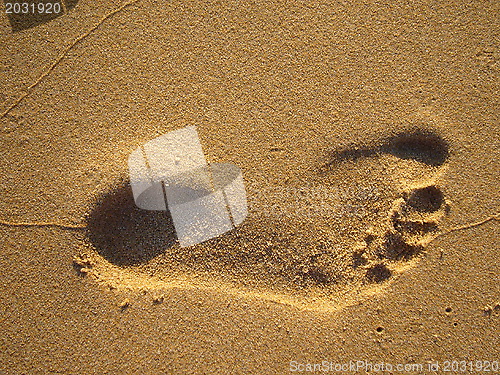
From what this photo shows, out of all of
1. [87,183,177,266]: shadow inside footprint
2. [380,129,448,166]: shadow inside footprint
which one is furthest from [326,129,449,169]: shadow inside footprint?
[87,183,177,266]: shadow inside footprint

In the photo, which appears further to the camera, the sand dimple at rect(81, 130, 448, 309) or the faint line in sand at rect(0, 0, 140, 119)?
the faint line in sand at rect(0, 0, 140, 119)

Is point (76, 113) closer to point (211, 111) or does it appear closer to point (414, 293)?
point (211, 111)

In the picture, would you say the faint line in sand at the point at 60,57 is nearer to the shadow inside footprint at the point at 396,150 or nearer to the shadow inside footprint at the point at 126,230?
the shadow inside footprint at the point at 126,230

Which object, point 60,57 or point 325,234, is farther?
point 60,57

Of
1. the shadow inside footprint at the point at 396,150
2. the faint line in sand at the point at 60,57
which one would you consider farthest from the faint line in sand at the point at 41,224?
the shadow inside footprint at the point at 396,150

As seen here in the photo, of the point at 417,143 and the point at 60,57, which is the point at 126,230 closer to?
the point at 60,57

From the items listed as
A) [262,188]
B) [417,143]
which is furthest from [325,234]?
[417,143]

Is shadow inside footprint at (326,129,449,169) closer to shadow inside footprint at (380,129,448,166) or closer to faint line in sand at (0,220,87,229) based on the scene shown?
shadow inside footprint at (380,129,448,166)

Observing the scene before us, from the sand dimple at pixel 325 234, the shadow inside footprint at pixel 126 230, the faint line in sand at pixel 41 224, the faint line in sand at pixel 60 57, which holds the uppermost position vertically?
the faint line in sand at pixel 60 57
